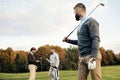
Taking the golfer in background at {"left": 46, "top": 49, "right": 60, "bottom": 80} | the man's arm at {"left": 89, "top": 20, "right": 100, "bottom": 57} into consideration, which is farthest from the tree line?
the man's arm at {"left": 89, "top": 20, "right": 100, "bottom": 57}

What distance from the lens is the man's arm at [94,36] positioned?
7.32m

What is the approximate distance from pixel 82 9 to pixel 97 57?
1128 millimetres

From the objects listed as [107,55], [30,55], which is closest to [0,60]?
[107,55]

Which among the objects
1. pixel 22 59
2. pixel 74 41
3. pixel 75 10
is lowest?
pixel 74 41

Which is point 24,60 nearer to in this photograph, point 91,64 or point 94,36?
point 94,36

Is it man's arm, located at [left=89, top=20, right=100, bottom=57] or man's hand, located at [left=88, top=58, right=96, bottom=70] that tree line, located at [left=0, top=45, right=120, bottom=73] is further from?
man's hand, located at [left=88, top=58, right=96, bottom=70]

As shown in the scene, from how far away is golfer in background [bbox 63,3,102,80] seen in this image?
7.33 metres

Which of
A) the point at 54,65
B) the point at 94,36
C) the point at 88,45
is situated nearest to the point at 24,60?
the point at 54,65

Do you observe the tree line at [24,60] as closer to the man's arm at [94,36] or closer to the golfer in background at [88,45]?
→ the golfer in background at [88,45]

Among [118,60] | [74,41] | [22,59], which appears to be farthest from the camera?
[118,60]

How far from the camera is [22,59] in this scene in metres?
90.7

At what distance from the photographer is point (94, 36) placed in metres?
7.42

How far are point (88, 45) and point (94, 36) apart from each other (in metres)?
0.31

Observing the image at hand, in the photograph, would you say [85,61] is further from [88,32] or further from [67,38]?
[67,38]
